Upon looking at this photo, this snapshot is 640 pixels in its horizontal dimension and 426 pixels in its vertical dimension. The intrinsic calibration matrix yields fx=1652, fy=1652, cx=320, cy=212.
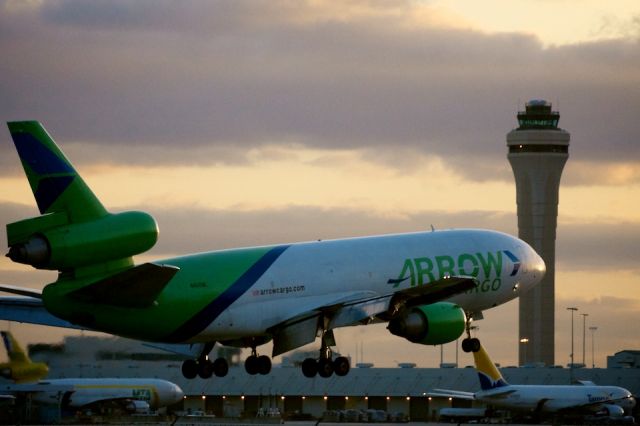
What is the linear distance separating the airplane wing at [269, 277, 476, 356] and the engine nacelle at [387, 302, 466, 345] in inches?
26.2

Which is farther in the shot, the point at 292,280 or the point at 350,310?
the point at 350,310

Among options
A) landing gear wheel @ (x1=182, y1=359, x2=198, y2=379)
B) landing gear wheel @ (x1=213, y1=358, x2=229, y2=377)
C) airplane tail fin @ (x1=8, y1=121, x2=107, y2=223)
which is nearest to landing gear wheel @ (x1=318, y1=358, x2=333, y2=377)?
landing gear wheel @ (x1=213, y1=358, x2=229, y2=377)

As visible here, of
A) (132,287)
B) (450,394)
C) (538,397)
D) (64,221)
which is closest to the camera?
(64,221)

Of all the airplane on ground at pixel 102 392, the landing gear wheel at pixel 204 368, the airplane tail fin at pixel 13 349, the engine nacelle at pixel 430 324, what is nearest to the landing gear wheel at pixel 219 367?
the landing gear wheel at pixel 204 368

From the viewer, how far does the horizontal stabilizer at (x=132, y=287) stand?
63031 millimetres

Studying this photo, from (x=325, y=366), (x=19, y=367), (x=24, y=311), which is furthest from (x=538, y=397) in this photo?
(x=24, y=311)

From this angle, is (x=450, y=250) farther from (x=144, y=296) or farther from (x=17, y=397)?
(x=17, y=397)

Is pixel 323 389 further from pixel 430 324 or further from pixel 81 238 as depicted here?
pixel 81 238

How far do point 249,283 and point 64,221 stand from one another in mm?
13650

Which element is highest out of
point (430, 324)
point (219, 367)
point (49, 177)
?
point (49, 177)

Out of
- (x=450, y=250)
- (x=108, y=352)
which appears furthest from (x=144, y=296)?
(x=108, y=352)

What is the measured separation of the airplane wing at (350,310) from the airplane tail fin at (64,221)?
1400 centimetres

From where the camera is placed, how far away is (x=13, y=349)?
9700 cm

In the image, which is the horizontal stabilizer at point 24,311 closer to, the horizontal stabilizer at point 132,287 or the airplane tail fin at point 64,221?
the horizontal stabilizer at point 132,287
